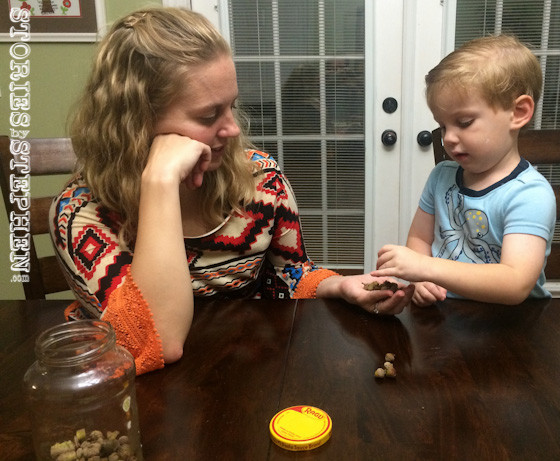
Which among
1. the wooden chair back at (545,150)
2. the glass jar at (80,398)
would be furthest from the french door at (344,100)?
the glass jar at (80,398)

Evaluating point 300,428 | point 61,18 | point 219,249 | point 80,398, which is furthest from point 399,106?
point 80,398

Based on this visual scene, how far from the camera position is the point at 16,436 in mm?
627

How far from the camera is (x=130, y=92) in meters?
0.98

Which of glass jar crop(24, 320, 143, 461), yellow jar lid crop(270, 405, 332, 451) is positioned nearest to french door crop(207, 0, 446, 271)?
yellow jar lid crop(270, 405, 332, 451)

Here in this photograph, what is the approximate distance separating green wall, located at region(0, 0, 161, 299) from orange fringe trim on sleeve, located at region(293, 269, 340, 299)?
5.18 ft

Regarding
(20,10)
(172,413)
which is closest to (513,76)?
(172,413)

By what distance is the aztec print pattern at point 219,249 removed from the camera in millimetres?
953

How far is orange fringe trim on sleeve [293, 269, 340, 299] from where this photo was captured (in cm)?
116

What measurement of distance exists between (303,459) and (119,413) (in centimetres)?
21

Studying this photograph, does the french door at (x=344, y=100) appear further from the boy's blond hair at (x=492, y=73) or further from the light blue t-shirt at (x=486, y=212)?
the boy's blond hair at (x=492, y=73)

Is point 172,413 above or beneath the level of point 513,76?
beneath

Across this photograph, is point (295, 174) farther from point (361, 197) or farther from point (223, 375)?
point (223, 375)

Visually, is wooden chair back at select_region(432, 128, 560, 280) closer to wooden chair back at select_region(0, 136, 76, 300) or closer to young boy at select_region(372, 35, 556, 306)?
young boy at select_region(372, 35, 556, 306)

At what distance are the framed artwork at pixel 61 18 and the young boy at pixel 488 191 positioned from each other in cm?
175
